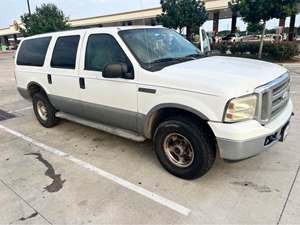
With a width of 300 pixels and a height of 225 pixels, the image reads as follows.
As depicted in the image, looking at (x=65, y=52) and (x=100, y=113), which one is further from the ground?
(x=65, y=52)

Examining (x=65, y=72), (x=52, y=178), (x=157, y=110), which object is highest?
(x=65, y=72)

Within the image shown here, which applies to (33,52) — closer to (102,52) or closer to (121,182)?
(102,52)

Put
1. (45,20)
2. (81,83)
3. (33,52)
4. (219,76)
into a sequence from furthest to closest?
(45,20) < (33,52) < (81,83) < (219,76)

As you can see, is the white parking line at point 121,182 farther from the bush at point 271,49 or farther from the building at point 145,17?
the building at point 145,17

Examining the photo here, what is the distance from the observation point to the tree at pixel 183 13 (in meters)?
19.6

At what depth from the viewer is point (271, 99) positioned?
291 centimetres

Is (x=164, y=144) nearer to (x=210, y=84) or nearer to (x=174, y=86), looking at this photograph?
(x=174, y=86)

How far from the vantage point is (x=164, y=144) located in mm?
3453

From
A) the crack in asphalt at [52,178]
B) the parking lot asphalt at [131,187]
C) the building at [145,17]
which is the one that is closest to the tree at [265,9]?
the building at [145,17]

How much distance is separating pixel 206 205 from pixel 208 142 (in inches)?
27.3

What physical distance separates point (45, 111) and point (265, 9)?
13.1m

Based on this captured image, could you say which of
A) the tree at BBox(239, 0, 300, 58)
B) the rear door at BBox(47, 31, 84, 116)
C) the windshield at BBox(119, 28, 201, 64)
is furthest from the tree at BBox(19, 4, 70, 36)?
the windshield at BBox(119, 28, 201, 64)

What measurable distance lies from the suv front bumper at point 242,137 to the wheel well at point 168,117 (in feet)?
0.74

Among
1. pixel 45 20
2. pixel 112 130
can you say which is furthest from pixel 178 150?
pixel 45 20
